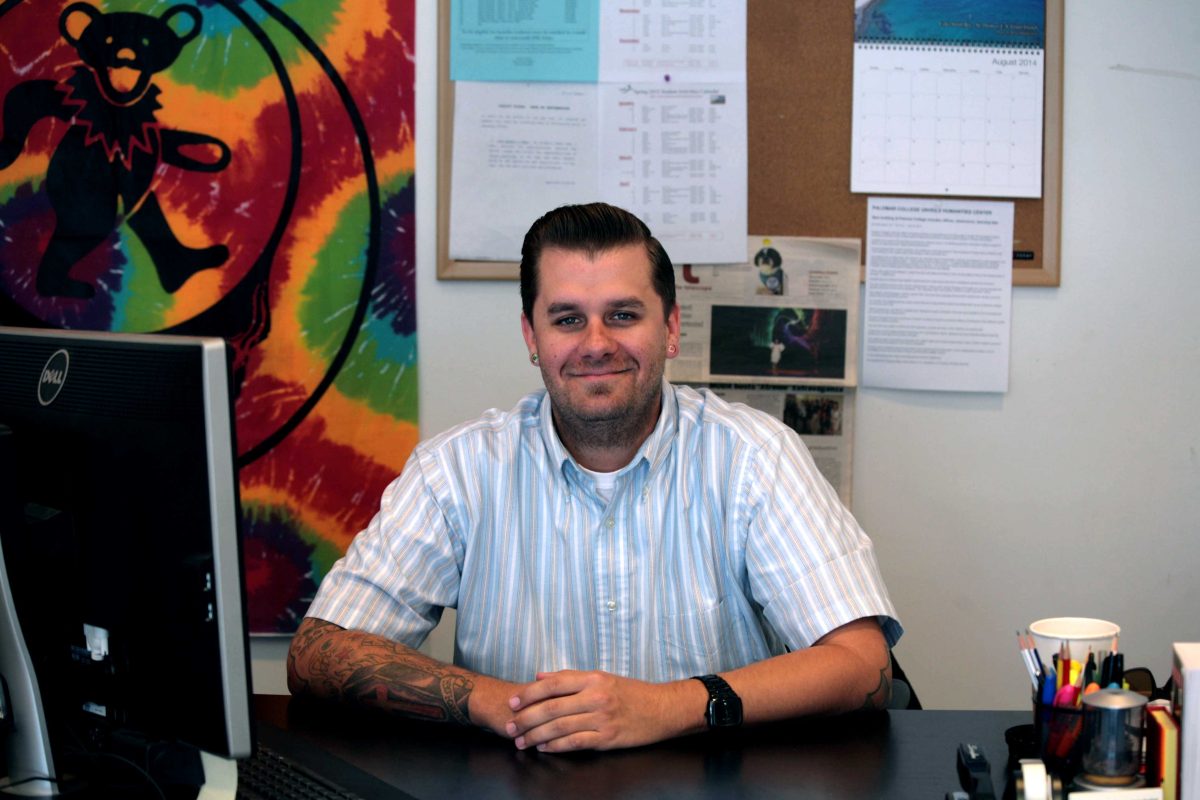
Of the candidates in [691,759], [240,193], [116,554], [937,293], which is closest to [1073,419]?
[937,293]

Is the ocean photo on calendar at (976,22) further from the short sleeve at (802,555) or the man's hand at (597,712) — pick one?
the man's hand at (597,712)

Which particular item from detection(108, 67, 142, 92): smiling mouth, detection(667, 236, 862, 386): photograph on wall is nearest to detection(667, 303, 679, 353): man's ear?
detection(667, 236, 862, 386): photograph on wall

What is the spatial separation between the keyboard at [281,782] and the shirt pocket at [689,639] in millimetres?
694

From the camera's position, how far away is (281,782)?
1.21 metres

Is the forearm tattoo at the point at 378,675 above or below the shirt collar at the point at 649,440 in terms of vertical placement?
below

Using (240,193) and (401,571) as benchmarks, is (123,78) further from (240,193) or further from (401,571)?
(401,571)

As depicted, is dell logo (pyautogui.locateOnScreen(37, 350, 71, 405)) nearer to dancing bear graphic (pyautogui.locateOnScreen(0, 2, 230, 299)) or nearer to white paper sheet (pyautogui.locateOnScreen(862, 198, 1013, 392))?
dancing bear graphic (pyautogui.locateOnScreen(0, 2, 230, 299))

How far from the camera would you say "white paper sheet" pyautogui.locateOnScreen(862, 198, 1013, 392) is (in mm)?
2531

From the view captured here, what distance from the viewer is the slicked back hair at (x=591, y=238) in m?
1.87

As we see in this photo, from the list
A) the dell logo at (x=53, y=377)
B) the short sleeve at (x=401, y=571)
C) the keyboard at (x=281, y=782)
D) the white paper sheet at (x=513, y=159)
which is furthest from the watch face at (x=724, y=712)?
the white paper sheet at (x=513, y=159)

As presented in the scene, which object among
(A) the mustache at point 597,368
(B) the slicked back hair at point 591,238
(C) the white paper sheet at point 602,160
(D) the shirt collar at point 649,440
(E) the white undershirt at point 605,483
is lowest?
(E) the white undershirt at point 605,483

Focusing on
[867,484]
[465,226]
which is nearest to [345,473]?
[465,226]

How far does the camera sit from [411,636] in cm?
179

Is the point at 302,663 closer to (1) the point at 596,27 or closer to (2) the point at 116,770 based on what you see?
(2) the point at 116,770
